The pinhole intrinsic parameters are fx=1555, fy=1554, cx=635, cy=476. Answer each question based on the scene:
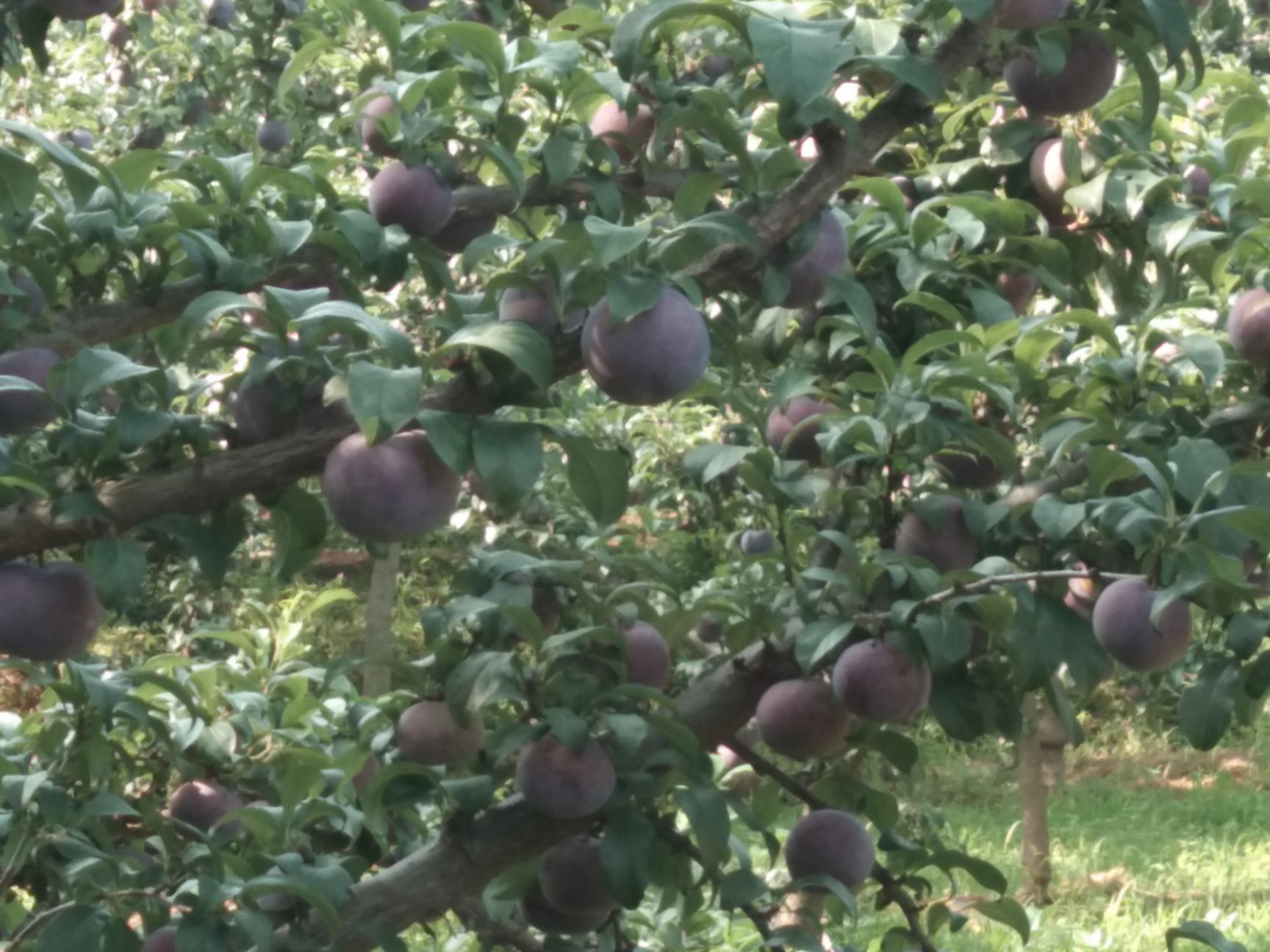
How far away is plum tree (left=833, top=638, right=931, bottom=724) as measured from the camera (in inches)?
44.1

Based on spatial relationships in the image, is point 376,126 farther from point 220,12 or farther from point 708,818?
point 220,12

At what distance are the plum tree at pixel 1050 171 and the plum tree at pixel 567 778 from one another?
2.21ft

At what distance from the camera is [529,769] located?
1135 millimetres

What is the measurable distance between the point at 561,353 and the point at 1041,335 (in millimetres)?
417

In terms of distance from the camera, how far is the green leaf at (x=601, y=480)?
36.9 inches

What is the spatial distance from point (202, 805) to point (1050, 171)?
1.00m

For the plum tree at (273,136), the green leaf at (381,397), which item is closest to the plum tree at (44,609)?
the green leaf at (381,397)

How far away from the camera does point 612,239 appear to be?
2.81 feet

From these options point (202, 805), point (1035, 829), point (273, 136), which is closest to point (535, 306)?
point (202, 805)

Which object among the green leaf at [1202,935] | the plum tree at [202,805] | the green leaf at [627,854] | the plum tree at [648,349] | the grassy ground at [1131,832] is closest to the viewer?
the plum tree at [648,349]

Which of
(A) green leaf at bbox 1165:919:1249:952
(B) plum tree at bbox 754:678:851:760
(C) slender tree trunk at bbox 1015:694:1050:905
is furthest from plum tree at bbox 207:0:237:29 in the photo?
(C) slender tree trunk at bbox 1015:694:1050:905

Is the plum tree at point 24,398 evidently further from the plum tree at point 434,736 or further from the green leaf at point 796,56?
the green leaf at point 796,56

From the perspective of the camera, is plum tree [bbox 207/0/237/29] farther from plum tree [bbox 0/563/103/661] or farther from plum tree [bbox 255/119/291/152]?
plum tree [bbox 0/563/103/661]

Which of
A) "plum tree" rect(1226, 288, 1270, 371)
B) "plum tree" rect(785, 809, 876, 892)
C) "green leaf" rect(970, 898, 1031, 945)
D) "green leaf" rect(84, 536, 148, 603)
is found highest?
"plum tree" rect(1226, 288, 1270, 371)
